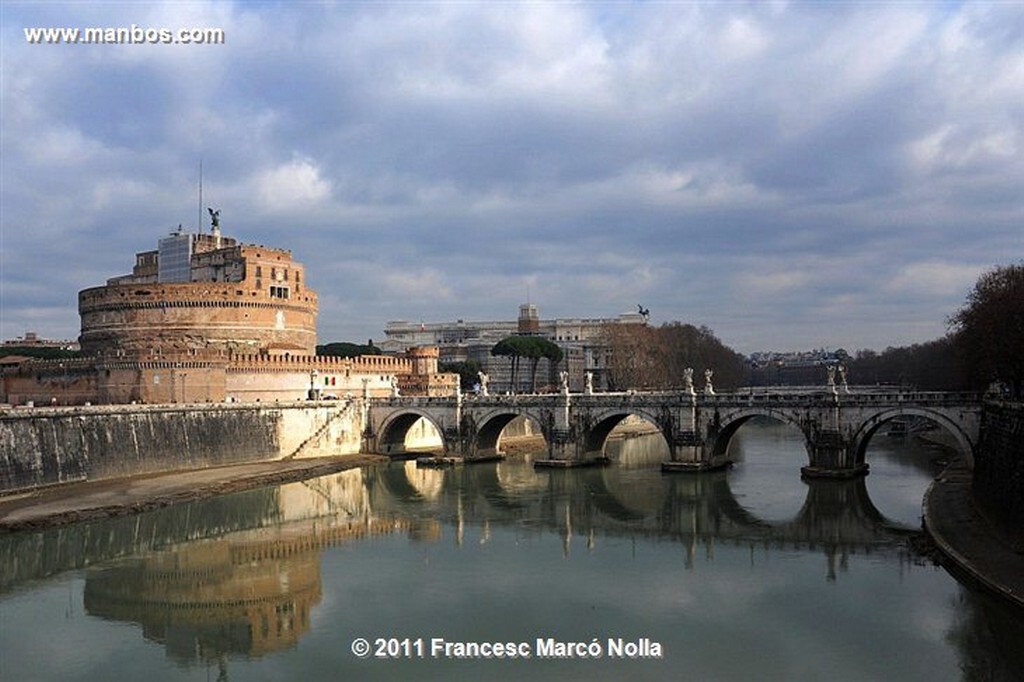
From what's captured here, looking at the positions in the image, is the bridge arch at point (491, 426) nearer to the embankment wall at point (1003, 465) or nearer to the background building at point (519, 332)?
the embankment wall at point (1003, 465)

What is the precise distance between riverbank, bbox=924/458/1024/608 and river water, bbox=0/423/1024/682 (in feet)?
1.71

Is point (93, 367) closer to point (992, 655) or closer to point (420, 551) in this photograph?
point (420, 551)

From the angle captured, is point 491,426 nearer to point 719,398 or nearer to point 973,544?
point 719,398

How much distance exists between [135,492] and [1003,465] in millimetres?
30087

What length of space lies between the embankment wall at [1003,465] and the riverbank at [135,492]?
27.8 m

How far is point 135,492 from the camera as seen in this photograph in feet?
115

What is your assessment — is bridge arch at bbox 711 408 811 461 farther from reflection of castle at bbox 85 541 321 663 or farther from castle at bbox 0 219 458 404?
castle at bbox 0 219 458 404

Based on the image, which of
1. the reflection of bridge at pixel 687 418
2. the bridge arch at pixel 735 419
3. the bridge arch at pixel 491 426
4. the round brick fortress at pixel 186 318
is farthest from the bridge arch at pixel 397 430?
the bridge arch at pixel 735 419

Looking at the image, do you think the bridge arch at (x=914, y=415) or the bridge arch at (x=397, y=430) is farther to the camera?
the bridge arch at (x=397, y=430)

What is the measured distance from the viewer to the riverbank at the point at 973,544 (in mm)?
20031

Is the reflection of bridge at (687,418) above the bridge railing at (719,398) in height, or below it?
below

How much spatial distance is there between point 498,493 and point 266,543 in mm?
12439

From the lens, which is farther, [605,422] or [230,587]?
[605,422]

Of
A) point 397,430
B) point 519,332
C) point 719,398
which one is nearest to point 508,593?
point 719,398
